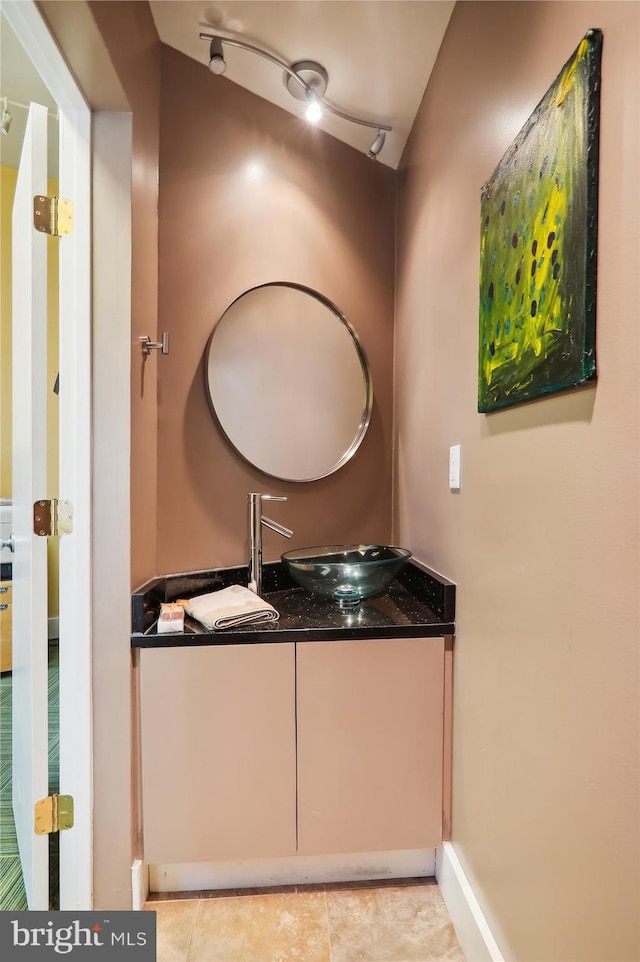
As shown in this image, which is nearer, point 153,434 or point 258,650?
point 258,650

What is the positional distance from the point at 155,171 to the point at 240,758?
1694mm

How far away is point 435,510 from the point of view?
146 cm

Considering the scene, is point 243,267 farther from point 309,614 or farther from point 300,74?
point 309,614

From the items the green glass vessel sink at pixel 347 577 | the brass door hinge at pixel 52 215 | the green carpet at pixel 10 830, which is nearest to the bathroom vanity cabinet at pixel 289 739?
the green glass vessel sink at pixel 347 577

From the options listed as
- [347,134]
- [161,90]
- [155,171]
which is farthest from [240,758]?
[347,134]

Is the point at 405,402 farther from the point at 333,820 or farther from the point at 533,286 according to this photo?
the point at 333,820

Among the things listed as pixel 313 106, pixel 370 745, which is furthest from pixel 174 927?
pixel 313 106

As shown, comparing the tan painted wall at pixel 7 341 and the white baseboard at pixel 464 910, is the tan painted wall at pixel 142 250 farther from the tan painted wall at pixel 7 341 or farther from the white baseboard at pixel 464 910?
the tan painted wall at pixel 7 341

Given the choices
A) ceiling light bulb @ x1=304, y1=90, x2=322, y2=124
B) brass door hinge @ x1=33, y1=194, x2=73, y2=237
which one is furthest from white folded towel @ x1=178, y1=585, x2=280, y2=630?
ceiling light bulb @ x1=304, y1=90, x2=322, y2=124

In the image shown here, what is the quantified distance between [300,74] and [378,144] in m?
0.34

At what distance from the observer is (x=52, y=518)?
120cm

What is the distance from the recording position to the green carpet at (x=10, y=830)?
132 centimetres

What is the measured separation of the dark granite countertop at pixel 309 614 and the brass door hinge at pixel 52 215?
94 cm

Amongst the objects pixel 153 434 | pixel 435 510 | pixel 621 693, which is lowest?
pixel 621 693
